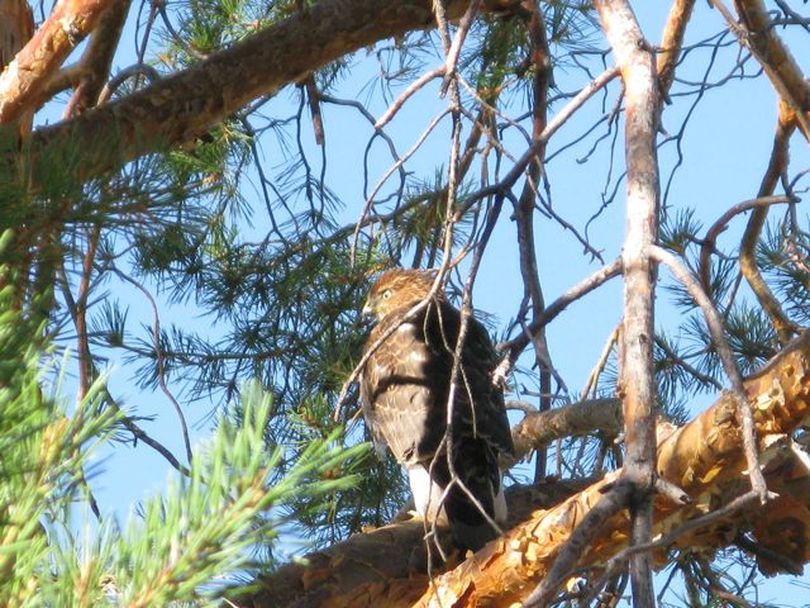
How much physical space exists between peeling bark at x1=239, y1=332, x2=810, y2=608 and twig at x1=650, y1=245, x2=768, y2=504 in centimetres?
46

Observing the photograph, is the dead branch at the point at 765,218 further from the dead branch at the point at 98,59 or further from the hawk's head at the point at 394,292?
the dead branch at the point at 98,59

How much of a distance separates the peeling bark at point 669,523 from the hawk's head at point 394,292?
1320mm

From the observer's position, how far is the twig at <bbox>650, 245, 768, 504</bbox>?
2.27 meters

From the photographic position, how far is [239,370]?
4.93m

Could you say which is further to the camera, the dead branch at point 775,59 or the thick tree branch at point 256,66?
the thick tree branch at point 256,66

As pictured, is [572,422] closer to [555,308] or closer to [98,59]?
[555,308]

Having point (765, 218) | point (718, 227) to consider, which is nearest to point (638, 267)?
point (718, 227)

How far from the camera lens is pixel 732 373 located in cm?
241

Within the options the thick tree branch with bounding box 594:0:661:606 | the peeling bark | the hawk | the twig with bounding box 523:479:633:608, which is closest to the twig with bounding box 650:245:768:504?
the thick tree branch with bounding box 594:0:661:606

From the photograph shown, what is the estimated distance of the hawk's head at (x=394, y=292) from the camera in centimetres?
521

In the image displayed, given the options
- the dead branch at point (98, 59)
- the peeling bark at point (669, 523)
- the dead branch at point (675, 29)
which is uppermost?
the dead branch at point (98, 59)

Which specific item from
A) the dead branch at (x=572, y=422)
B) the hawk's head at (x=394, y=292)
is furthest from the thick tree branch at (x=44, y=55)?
the dead branch at (x=572, y=422)

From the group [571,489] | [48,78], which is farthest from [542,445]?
[48,78]

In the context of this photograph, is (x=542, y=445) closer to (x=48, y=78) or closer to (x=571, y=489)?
(x=571, y=489)
